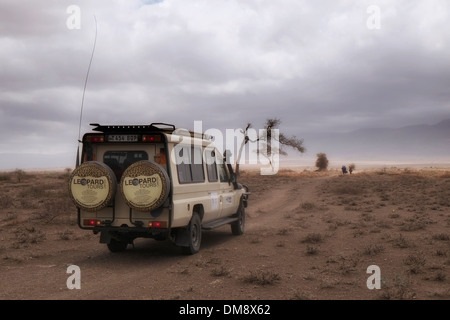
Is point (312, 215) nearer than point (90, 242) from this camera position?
No

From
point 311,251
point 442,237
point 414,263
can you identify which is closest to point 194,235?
point 311,251

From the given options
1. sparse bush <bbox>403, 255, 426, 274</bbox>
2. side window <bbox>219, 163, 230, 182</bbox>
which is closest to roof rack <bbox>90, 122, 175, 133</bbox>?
side window <bbox>219, 163, 230, 182</bbox>

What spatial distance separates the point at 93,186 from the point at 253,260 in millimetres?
3733

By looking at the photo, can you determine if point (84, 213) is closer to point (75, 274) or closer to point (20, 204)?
point (75, 274)

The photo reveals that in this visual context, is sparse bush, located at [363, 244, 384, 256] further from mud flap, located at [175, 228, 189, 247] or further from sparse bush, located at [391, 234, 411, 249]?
mud flap, located at [175, 228, 189, 247]

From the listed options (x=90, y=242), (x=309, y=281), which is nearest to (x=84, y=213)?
(x=90, y=242)

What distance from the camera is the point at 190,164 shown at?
10688 millimetres

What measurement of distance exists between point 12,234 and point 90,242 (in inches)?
119

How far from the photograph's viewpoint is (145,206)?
363 inches

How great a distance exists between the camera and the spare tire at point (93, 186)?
9.43 m

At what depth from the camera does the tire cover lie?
9164 millimetres

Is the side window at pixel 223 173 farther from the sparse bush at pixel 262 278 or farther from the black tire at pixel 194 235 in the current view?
the sparse bush at pixel 262 278

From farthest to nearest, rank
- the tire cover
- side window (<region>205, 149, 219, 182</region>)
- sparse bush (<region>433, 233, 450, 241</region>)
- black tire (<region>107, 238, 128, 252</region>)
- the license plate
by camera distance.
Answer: sparse bush (<region>433, 233, 450, 241</region>) → side window (<region>205, 149, 219, 182</region>) → black tire (<region>107, 238, 128, 252</region>) → the license plate → the tire cover

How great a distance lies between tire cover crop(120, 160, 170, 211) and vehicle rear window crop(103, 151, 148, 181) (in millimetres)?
629
